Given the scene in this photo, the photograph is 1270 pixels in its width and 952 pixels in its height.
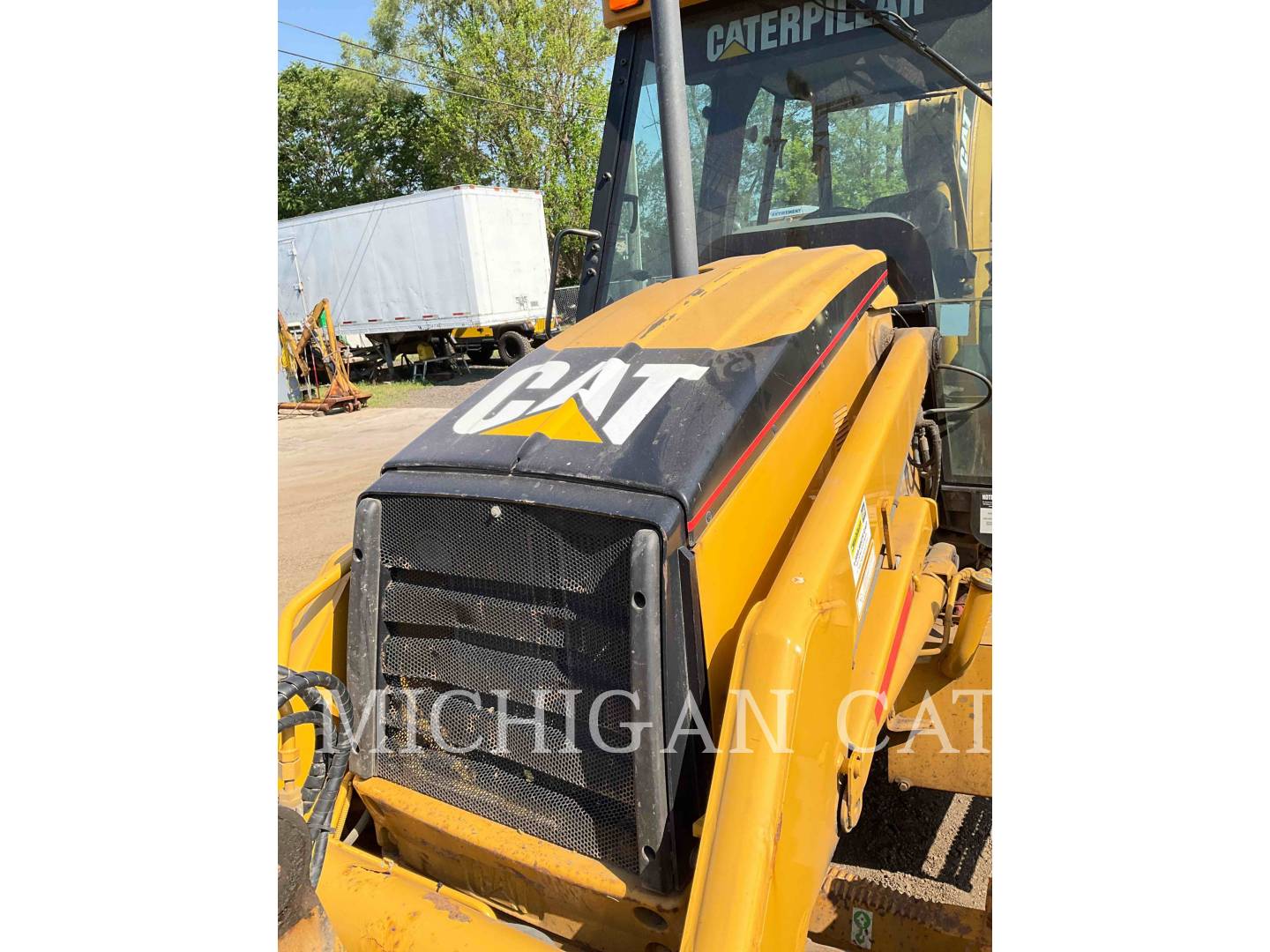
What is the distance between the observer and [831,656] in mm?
1682

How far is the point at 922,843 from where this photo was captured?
296 centimetres

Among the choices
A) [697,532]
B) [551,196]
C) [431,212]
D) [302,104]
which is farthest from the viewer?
[302,104]

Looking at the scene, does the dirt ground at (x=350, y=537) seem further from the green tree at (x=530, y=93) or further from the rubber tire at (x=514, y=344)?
the green tree at (x=530, y=93)

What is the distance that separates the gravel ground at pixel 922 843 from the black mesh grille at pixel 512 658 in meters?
1.25

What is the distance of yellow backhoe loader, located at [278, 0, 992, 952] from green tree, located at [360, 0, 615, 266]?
21561 mm

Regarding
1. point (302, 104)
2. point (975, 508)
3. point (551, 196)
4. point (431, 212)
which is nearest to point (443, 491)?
point (975, 508)

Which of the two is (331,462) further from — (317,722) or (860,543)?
(860,543)

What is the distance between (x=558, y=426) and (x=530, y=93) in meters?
23.7

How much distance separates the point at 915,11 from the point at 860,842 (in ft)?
8.82

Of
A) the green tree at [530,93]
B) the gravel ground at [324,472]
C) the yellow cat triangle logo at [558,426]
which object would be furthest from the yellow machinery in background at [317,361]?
the yellow cat triangle logo at [558,426]

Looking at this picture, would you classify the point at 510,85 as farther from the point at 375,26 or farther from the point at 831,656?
the point at 831,656

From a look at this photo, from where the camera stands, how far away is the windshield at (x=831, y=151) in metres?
2.93

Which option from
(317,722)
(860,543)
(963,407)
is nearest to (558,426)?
(860,543)

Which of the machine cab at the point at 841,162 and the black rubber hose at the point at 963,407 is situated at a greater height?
the machine cab at the point at 841,162
